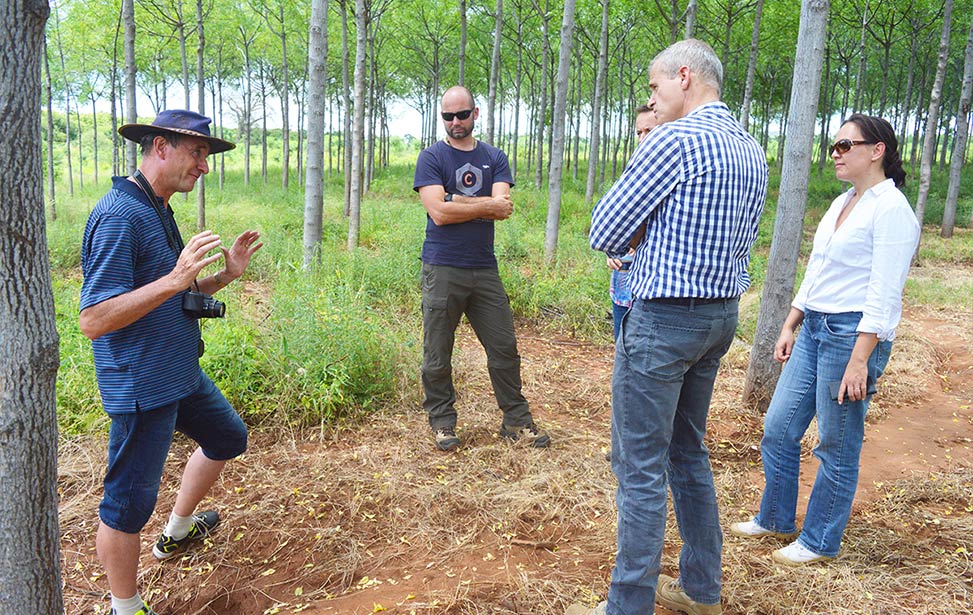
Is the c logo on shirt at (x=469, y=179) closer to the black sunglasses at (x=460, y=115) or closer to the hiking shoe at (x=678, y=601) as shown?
the black sunglasses at (x=460, y=115)

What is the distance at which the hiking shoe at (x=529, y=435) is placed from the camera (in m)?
4.20

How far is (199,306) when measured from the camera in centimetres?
255

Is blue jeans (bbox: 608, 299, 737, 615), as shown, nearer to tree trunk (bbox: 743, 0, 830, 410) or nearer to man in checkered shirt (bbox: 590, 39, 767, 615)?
man in checkered shirt (bbox: 590, 39, 767, 615)

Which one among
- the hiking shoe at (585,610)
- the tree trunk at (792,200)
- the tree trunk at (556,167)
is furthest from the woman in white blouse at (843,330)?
the tree trunk at (556,167)

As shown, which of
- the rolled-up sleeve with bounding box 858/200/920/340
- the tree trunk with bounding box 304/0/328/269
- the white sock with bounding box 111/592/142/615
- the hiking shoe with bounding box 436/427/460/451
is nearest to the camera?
the white sock with bounding box 111/592/142/615

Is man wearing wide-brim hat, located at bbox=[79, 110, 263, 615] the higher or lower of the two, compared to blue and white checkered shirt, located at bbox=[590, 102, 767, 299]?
lower

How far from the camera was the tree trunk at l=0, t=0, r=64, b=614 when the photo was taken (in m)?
1.60

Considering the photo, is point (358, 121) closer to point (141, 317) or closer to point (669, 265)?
point (141, 317)

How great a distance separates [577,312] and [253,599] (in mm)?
5072

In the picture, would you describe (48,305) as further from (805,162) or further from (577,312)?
(577,312)

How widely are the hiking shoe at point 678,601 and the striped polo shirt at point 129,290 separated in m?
2.08

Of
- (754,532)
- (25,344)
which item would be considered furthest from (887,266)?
(25,344)

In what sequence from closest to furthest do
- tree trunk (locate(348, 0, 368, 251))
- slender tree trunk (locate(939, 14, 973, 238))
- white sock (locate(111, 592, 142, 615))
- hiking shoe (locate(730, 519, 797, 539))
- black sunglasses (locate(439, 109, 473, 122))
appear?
white sock (locate(111, 592, 142, 615)), hiking shoe (locate(730, 519, 797, 539)), black sunglasses (locate(439, 109, 473, 122)), tree trunk (locate(348, 0, 368, 251)), slender tree trunk (locate(939, 14, 973, 238))

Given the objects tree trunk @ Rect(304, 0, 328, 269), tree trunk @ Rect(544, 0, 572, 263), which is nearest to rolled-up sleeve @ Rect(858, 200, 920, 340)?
tree trunk @ Rect(304, 0, 328, 269)
